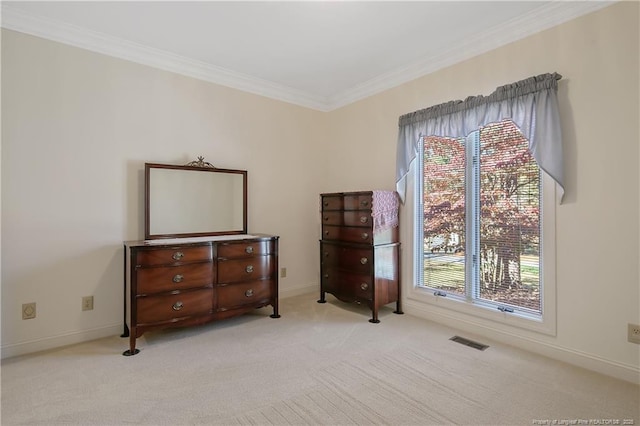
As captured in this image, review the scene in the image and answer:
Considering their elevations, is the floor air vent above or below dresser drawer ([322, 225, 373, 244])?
below

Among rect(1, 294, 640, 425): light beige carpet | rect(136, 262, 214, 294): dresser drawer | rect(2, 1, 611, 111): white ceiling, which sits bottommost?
rect(1, 294, 640, 425): light beige carpet

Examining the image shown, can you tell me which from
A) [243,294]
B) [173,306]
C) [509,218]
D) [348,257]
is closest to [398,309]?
[348,257]

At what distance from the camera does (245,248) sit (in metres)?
3.14

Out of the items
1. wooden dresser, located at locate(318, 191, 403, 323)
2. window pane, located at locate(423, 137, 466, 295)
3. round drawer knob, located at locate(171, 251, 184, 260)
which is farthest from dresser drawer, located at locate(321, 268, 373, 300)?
round drawer knob, located at locate(171, 251, 184, 260)

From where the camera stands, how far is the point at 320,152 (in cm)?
448

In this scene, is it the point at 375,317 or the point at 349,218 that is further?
the point at 349,218

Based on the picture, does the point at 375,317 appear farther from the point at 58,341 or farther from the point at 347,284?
the point at 58,341

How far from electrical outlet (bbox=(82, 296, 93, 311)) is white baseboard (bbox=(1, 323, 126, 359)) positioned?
19cm

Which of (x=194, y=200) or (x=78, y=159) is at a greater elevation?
(x=78, y=159)

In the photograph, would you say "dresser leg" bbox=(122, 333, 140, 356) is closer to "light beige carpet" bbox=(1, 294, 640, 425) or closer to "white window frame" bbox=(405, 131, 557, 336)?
"light beige carpet" bbox=(1, 294, 640, 425)

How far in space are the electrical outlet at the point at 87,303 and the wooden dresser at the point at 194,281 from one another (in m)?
0.28

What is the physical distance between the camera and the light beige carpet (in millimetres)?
1762

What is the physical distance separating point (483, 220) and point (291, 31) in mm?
2344

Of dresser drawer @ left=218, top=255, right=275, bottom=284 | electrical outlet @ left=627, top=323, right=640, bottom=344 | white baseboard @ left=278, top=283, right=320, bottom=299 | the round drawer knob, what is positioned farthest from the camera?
white baseboard @ left=278, top=283, right=320, bottom=299
